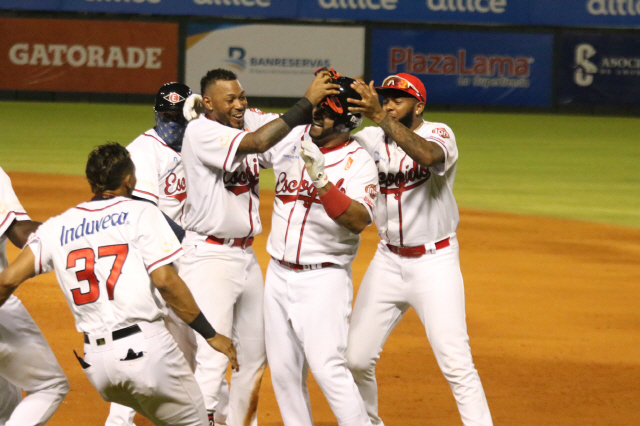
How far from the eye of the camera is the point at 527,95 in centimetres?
2380

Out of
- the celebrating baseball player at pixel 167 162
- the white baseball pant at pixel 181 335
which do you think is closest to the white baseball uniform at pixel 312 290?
the white baseball pant at pixel 181 335

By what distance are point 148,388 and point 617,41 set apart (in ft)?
72.6

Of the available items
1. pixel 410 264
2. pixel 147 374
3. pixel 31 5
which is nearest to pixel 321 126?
pixel 410 264

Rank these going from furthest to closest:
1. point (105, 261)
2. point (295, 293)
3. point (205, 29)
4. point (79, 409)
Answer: point (205, 29) → point (79, 409) → point (295, 293) → point (105, 261)

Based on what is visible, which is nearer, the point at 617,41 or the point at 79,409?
the point at 79,409

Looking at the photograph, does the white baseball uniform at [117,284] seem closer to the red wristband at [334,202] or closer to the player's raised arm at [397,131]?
the red wristband at [334,202]

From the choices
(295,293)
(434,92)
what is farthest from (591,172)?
(295,293)

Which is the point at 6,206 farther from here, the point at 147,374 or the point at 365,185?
the point at 365,185

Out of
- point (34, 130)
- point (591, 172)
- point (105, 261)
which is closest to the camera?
point (105, 261)

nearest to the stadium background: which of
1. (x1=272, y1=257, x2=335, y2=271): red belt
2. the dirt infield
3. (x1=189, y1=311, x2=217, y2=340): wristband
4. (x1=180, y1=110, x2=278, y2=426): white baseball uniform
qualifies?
the dirt infield

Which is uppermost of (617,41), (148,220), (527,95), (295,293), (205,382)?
(617,41)

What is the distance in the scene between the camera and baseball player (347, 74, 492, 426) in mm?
4539

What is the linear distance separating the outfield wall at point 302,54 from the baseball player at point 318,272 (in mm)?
18684

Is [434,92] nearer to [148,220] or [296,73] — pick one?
[296,73]
